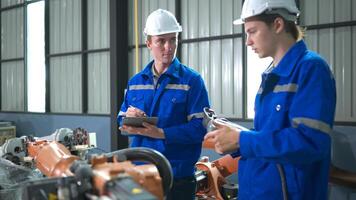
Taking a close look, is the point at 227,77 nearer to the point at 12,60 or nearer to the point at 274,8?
the point at 274,8

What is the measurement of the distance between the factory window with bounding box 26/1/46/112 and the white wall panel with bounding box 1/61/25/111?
214 mm

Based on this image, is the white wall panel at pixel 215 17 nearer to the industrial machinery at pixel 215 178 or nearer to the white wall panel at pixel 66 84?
the industrial machinery at pixel 215 178

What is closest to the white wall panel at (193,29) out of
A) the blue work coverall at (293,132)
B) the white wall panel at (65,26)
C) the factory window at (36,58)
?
the white wall panel at (65,26)

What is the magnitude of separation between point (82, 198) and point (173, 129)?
0.99 m

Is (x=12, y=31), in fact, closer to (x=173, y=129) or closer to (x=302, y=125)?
(x=173, y=129)

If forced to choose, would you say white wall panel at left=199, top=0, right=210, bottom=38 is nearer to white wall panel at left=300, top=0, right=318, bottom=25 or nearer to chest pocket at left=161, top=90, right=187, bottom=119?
white wall panel at left=300, top=0, right=318, bottom=25

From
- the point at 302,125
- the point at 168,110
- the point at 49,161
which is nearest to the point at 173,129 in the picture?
the point at 168,110

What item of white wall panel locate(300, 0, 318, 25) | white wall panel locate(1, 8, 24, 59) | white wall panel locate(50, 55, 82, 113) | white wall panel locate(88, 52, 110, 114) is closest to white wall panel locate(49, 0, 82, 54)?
white wall panel locate(50, 55, 82, 113)

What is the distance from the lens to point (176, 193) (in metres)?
2.05

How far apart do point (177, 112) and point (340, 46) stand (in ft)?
7.46

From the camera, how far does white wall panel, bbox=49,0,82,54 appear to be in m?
6.34

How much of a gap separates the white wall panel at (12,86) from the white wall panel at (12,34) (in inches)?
8.2

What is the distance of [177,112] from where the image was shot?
211 centimetres

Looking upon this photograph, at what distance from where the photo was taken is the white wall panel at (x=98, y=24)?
590cm
